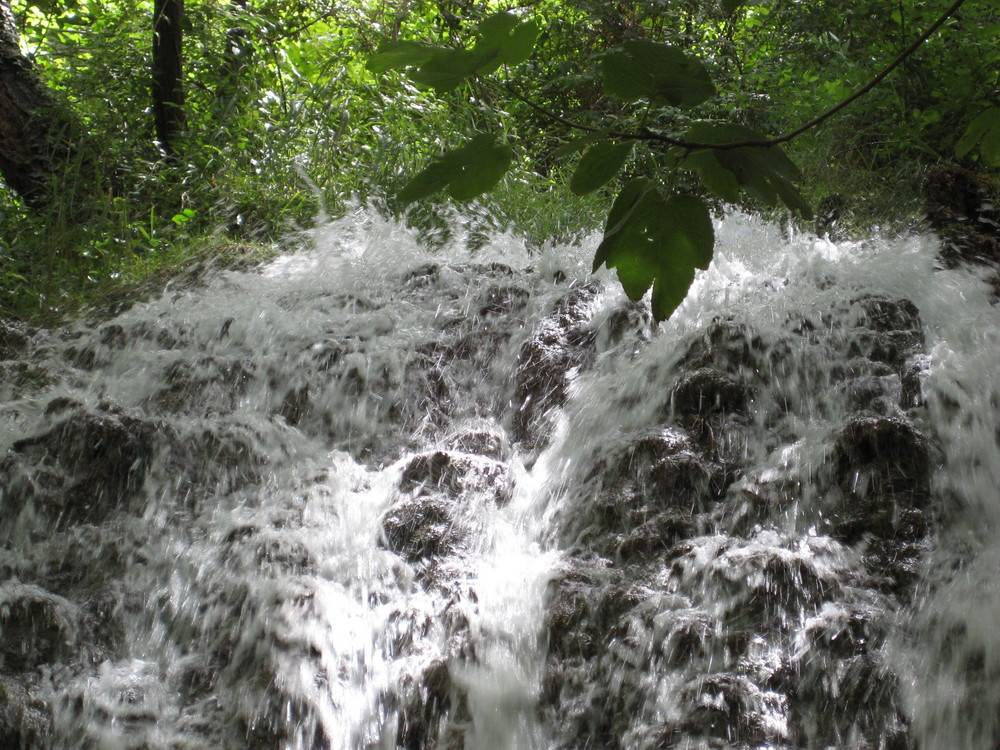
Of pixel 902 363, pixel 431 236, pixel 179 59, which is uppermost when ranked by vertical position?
pixel 179 59

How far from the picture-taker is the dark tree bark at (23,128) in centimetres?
509

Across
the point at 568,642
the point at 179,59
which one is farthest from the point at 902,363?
the point at 179,59

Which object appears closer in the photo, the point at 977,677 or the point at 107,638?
the point at 977,677

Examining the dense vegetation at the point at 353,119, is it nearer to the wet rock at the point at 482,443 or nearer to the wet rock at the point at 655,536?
the wet rock at the point at 482,443

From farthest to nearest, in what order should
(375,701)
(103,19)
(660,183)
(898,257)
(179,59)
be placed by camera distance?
(103,19), (179,59), (898,257), (375,701), (660,183)

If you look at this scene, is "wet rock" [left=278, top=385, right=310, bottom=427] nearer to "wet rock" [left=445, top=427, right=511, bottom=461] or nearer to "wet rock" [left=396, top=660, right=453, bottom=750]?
"wet rock" [left=445, top=427, right=511, bottom=461]

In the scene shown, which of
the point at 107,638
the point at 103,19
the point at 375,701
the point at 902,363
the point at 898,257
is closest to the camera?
the point at 375,701

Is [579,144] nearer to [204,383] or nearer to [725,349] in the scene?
[725,349]

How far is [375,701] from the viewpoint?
95.1 inches

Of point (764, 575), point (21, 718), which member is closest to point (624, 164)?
point (764, 575)

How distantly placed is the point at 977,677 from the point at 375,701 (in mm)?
1511

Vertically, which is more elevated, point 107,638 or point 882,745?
point 107,638

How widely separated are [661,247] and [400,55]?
10.4 inches

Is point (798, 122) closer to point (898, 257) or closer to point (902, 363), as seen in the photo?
point (898, 257)
